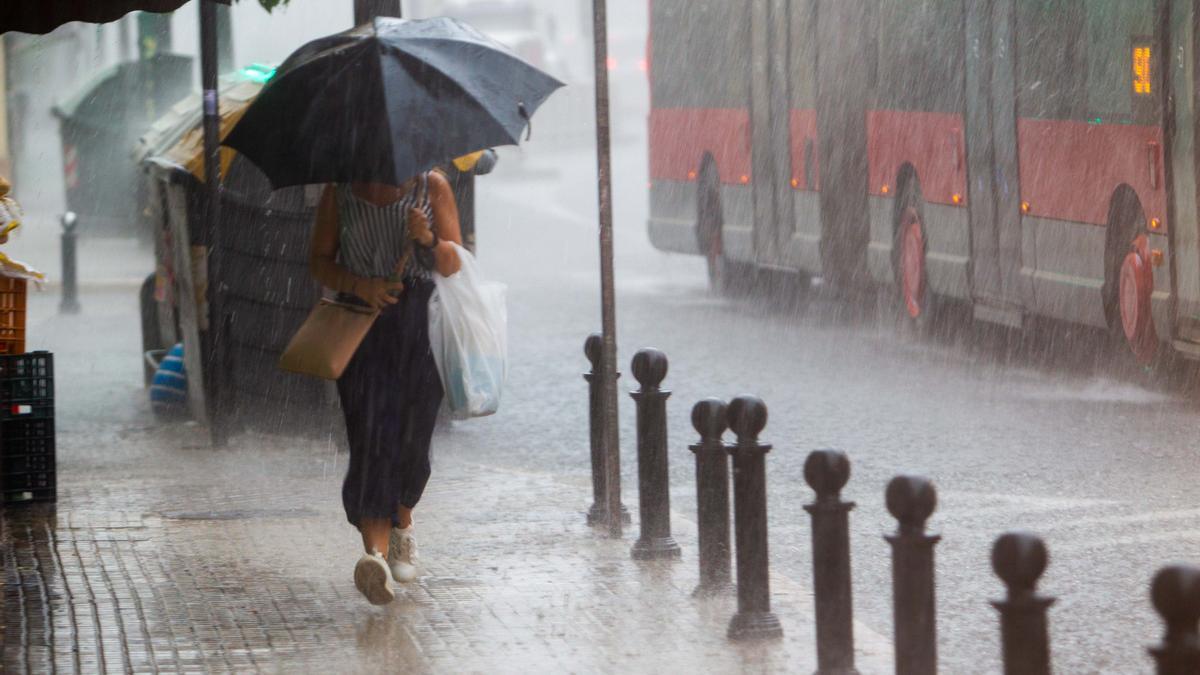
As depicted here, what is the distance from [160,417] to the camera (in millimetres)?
12531

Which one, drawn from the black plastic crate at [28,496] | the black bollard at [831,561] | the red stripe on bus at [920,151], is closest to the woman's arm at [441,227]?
the black bollard at [831,561]

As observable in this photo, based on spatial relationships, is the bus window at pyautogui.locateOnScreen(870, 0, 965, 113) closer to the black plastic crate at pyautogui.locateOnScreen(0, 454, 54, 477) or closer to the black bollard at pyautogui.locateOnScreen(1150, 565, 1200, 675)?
the black plastic crate at pyautogui.locateOnScreen(0, 454, 54, 477)

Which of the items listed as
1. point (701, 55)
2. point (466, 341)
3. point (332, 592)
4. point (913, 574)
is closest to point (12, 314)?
point (332, 592)

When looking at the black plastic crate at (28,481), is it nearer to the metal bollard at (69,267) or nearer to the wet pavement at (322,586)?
the wet pavement at (322,586)

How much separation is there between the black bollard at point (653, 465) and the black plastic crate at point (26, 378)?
3088mm

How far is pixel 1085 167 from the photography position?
1277 cm

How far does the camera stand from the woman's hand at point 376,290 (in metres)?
7.01

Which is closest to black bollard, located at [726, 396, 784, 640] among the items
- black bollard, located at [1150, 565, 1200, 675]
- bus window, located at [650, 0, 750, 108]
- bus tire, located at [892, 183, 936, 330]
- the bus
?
black bollard, located at [1150, 565, 1200, 675]

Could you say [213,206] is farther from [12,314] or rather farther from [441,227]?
[441,227]

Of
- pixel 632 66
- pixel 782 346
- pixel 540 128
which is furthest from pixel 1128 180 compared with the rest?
pixel 632 66

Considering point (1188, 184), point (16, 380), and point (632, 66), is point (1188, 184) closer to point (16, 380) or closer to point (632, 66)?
point (16, 380)

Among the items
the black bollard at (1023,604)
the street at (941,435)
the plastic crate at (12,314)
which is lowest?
the street at (941,435)

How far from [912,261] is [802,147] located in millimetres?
2219

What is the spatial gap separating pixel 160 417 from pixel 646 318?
6.09 meters
